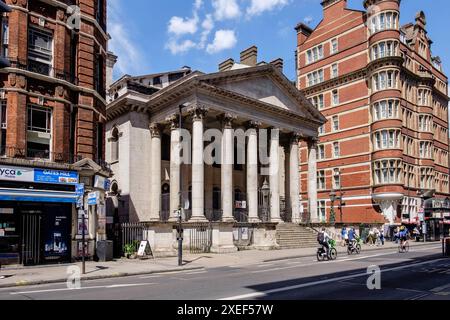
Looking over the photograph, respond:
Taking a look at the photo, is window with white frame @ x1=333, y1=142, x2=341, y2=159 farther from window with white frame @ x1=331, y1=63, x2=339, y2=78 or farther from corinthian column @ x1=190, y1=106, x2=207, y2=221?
corinthian column @ x1=190, y1=106, x2=207, y2=221

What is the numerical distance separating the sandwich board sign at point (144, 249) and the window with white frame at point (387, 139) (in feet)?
106


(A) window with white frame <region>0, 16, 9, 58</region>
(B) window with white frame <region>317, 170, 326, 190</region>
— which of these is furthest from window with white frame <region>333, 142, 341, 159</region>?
(A) window with white frame <region>0, 16, 9, 58</region>

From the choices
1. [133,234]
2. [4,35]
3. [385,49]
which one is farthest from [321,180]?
[4,35]

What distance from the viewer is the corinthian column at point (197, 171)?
103 ft

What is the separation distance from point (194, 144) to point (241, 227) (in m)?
7.00

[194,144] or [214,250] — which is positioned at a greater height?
[194,144]

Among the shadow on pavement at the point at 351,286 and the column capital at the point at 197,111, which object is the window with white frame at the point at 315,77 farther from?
the shadow on pavement at the point at 351,286

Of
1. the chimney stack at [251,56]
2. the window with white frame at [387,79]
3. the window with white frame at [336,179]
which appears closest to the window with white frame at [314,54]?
the window with white frame at [387,79]

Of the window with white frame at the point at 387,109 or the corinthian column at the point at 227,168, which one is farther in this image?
the window with white frame at the point at 387,109

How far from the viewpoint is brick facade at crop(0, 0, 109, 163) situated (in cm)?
2014

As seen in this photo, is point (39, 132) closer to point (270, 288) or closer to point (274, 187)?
point (270, 288)

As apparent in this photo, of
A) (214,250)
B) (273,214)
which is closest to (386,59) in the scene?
(273,214)

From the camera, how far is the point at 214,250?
29172 mm

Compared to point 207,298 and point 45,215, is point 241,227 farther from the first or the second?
point 207,298
